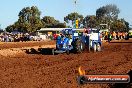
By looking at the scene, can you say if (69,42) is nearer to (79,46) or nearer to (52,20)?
(79,46)

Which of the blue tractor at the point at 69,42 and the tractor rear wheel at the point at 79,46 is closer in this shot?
the tractor rear wheel at the point at 79,46

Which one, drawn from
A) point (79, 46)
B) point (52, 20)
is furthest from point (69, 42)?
point (52, 20)

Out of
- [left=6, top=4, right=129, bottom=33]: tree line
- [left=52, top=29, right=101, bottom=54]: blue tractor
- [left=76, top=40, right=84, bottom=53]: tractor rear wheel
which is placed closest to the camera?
[left=76, top=40, right=84, bottom=53]: tractor rear wheel

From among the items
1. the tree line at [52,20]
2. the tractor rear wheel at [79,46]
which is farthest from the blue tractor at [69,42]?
the tree line at [52,20]

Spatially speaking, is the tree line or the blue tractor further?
the tree line

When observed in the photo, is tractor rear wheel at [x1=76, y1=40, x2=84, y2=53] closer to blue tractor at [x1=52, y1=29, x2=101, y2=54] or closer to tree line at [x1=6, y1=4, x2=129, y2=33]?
blue tractor at [x1=52, y1=29, x2=101, y2=54]

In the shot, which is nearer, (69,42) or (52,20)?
(69,42)

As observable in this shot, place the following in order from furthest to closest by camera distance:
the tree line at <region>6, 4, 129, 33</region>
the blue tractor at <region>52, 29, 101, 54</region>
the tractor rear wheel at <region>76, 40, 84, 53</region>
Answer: the tree line at <region>6, 4, 129, 33</region> < the blue tractor at <region>52, 29, 101, 54</region> < the tractor rear wheel at <region>76, 40, 84, 53</region>

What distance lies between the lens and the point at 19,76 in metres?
12.5

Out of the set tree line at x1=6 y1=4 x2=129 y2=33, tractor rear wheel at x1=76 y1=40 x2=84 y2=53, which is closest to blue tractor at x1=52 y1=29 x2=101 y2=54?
tractor rear wheel at x1=76 y1=40 x2=84 y2=53

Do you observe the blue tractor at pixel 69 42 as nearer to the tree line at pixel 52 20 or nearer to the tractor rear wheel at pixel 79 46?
the tractor rear wheel at pixel 79 46

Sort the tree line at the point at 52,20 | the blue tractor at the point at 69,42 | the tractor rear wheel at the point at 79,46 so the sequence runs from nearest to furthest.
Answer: the tractor rear wheel at the point at 79,46, the blue tractor at the point at 69,42, the tree line at the point at 52,20

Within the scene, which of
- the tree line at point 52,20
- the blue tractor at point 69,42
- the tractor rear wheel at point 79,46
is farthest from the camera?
the tree line at point 52,20

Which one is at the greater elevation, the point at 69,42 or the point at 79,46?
the point at 69,42
